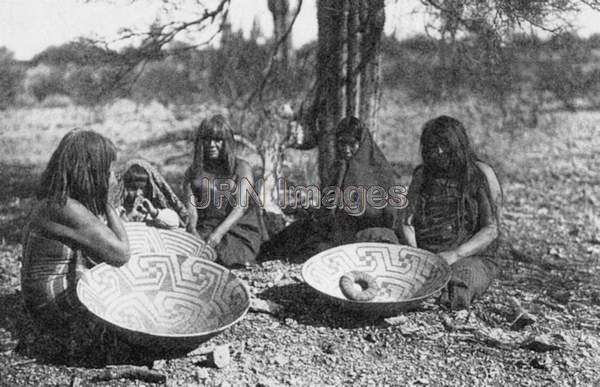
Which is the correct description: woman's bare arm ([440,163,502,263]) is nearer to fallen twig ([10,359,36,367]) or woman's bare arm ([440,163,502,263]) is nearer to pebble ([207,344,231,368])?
pebble ([207,344,231,368])

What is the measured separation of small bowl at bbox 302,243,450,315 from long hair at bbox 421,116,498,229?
19.2 inches

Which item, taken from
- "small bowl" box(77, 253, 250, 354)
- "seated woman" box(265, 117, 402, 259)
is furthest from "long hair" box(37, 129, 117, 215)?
"seated woman" box(265, 117, 402, 259)

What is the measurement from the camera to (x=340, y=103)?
5.67m

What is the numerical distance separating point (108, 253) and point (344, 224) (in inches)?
83.6

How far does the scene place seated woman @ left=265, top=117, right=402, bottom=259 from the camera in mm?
4719

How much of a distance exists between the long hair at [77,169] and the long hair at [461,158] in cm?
206

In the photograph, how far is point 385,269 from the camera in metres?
4.05

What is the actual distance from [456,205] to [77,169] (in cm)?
241

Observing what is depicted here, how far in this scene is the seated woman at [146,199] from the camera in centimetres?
458

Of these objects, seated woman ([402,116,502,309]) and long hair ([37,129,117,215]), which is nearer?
long hair ([37,129,117,215])

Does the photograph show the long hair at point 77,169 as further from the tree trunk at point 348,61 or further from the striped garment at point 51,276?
the tree trunk at point 348,61

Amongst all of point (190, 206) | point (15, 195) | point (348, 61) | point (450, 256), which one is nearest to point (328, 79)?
point (348, 61)

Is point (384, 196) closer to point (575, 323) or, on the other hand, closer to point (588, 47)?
point (575, 323)

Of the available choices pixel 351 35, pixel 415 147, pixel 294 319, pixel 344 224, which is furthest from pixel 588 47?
pixel 294 319
